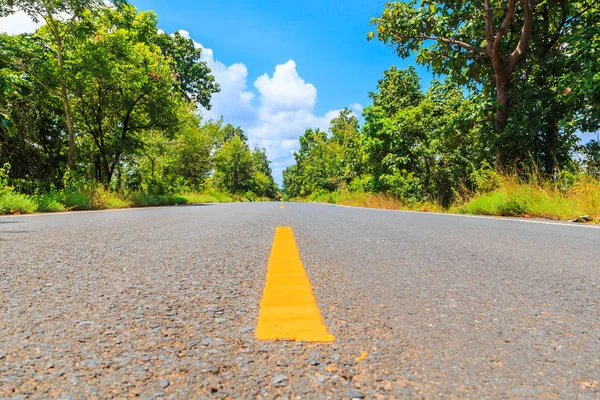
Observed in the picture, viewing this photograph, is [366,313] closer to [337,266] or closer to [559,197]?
[337,266]

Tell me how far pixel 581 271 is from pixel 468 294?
118 cm

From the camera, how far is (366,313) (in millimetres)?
1363

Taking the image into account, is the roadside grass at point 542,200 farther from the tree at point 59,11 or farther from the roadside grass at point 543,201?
the tree at point 59,11

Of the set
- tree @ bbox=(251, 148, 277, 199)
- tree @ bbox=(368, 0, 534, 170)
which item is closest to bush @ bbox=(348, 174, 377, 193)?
tree @ bbox=(368, 0, 534, 170)

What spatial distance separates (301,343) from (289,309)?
310mm

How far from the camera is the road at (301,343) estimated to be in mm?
837

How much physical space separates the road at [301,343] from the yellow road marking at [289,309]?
37 millimetres

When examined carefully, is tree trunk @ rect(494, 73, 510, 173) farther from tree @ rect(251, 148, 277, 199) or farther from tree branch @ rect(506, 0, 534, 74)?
tree @ rect(251, 148, 277, 199)

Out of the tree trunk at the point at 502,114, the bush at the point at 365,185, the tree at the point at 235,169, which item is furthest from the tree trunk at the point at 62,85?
the tree at the point at 235,169

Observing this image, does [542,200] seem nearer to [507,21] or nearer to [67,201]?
[507,21]

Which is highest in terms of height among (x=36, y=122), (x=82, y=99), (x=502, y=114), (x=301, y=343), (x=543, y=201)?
(x=82, y=99)

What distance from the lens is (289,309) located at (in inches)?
53.6

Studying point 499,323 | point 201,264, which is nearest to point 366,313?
point 499,323

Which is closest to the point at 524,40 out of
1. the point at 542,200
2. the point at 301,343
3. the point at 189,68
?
the point at 542,200
